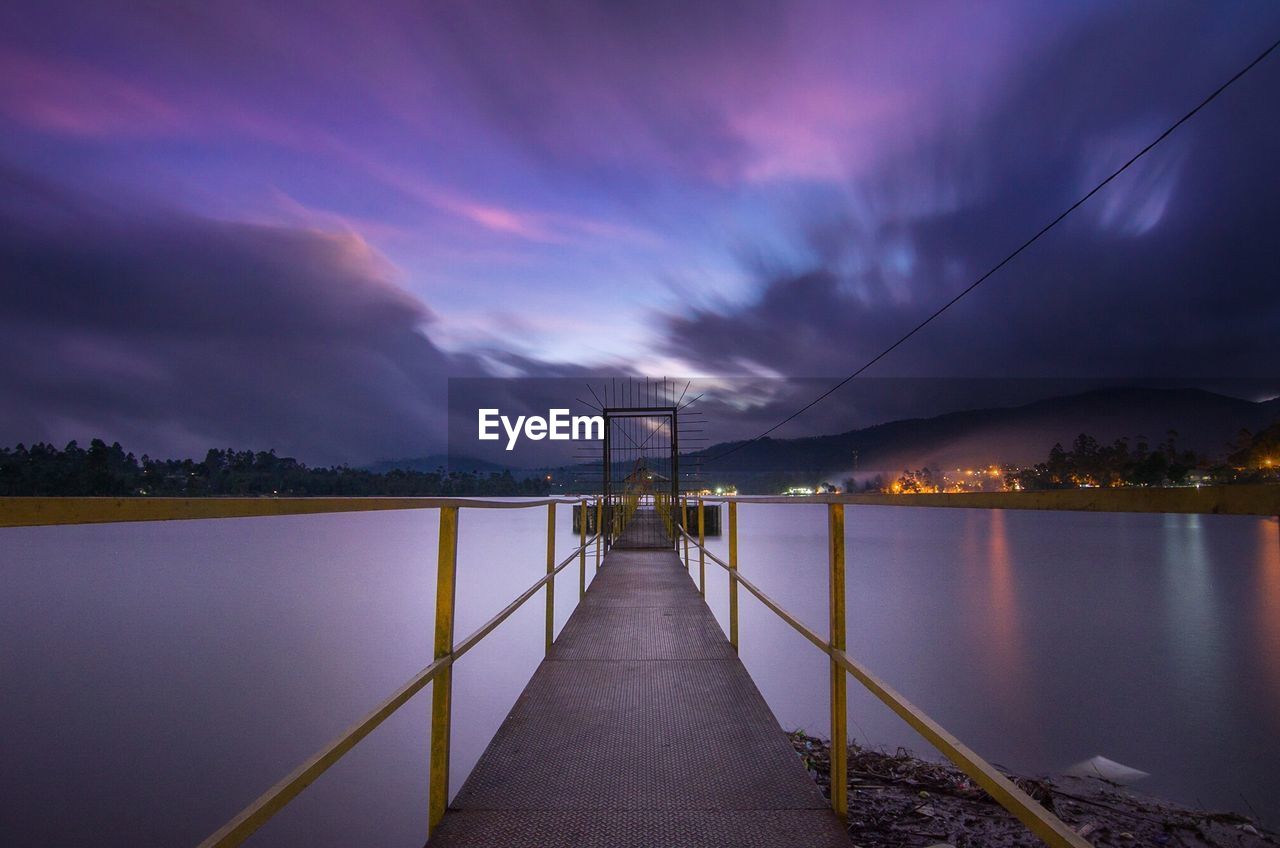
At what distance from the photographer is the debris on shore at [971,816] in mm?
3320

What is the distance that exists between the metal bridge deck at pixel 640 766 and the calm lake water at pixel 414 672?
14.1 ft

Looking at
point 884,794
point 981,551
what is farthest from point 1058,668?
point 981,551

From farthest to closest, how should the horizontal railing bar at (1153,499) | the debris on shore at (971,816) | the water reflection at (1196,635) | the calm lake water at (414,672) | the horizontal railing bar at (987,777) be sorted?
1. the water reflection at (1196,635)
2. the calm lake water at (414,672)
3. the debris on shore at (971,816)
4. the horizontal railing bar at (987,777)
5. the horizontal railing bar at (1153,499)

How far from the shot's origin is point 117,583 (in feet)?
82.7

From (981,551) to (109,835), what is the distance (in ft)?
138

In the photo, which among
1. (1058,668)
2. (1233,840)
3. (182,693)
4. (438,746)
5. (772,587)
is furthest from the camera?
(772,587)

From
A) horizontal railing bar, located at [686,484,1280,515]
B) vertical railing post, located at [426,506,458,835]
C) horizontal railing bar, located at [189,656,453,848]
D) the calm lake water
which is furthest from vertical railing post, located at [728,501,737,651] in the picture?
the calm lake water

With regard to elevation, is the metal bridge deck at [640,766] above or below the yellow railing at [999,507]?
below

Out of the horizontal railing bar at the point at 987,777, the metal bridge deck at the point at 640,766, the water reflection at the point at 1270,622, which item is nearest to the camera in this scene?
the horizontal railing bar at the point at 987,777

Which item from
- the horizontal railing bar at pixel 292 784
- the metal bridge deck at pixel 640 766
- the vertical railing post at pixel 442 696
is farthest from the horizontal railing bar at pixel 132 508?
the metal bridge deck at pixel 640 766

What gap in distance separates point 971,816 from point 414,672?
1198cm

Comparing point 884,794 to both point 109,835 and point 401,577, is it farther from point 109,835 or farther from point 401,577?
point 401,577

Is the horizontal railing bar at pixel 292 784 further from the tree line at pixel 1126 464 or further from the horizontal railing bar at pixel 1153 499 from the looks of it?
the tree line at pixel 1126 464

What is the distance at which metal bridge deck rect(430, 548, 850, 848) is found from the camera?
6.02 feet
